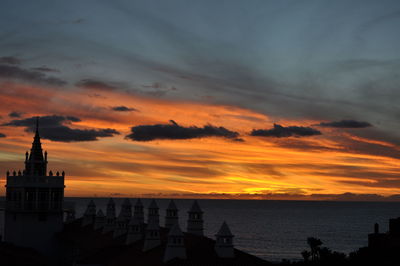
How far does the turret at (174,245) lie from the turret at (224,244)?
3.50m

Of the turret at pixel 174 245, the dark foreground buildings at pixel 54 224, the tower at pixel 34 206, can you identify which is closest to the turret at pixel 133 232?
the dark foreground buildings at pixel 54 224

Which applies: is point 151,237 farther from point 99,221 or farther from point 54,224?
point 99,221

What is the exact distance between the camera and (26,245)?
7031 centimetres

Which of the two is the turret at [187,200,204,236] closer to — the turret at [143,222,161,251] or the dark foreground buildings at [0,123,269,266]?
the dark foreground buildings at [0,123,269,266]

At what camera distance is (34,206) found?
2778 inches

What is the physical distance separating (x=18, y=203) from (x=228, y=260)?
109 ft

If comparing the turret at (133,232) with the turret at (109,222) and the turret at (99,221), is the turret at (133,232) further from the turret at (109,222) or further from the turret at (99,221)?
the turret at (99,221)

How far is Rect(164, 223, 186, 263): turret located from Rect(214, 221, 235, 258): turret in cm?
350

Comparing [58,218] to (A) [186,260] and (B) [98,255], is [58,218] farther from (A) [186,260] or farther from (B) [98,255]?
(A) [186,260]

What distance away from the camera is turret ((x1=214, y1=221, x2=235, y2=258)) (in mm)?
48938

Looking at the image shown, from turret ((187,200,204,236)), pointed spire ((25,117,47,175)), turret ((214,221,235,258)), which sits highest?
pointed spire ((25,117,47,175))

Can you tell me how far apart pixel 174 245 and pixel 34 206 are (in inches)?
1169

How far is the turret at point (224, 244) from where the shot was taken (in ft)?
161

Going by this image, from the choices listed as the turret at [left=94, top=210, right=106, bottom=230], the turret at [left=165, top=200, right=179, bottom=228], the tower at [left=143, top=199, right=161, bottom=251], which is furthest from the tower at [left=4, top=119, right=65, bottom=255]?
the tower at [left=143, top=199, right=161, bottom=251]
